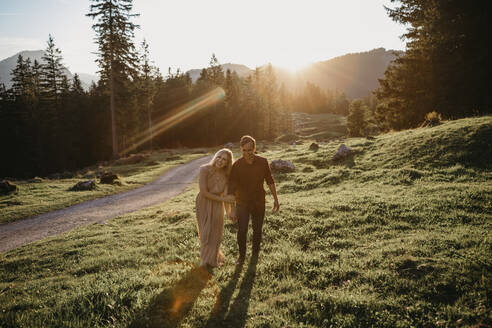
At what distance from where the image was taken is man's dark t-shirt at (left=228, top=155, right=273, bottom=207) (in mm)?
5652

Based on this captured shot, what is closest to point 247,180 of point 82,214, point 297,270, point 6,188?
point 297,270

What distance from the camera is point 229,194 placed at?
225 inches

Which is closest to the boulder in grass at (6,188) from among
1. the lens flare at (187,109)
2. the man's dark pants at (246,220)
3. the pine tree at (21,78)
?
the man's dark pants at (246,220)

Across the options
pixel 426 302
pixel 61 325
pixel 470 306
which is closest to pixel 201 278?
pixel 61 325

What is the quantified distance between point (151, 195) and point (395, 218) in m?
14.3

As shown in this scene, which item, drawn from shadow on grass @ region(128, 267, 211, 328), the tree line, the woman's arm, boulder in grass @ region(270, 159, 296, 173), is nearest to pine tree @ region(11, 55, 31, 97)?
boulder in grass @ region(270, 159, 296, 173)

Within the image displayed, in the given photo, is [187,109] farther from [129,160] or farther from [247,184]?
[247,184]

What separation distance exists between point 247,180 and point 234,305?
2553 mm

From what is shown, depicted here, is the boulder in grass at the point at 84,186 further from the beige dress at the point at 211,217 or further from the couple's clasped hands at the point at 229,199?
the couple's clasped hands at the point at 229,199

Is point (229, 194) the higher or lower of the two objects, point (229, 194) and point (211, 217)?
the higher

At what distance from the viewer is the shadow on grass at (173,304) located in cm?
399

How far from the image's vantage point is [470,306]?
3867mm

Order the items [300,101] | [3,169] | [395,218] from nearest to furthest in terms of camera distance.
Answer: [395,218], [3,169], [300,101]

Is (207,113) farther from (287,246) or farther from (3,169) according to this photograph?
(287,246)
